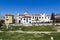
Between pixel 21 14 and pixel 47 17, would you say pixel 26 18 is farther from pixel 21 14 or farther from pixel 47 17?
pixel 47 17

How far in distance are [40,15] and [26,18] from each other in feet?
35.3

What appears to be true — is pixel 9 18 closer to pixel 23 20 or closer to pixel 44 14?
pixel 23 20

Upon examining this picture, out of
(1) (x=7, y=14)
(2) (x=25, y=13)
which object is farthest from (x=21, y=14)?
(1) (x=7, y=14)

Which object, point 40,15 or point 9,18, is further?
point 40,15

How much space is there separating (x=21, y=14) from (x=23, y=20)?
798 cm

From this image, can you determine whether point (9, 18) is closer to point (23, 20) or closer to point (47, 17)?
point (23, 20)

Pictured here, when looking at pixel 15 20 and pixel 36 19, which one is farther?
pixel 15 20

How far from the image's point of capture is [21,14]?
98.2m

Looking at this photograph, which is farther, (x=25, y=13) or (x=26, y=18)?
(x=25, y=13)

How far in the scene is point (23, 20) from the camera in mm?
91188

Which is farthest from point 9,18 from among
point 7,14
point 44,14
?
point 44,14

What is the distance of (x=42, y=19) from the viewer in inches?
3836

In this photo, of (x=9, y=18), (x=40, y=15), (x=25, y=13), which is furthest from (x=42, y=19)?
(x=9, y=18)

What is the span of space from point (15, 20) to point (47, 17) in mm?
19602
